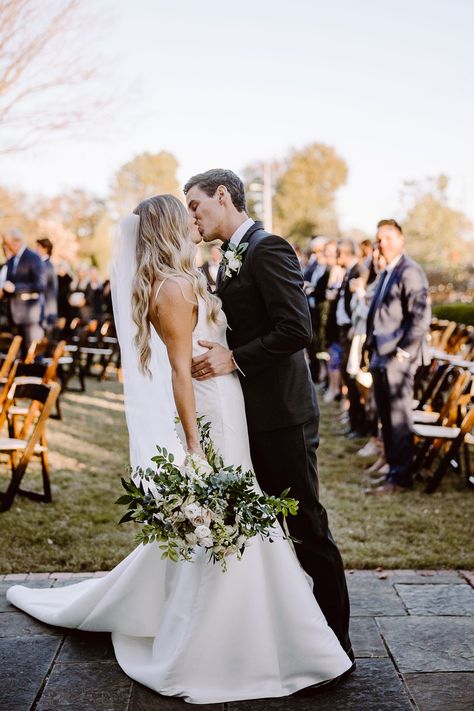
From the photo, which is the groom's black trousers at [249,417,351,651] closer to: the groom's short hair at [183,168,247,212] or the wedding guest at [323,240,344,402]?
the groom's short hair at [183,168,247,212]

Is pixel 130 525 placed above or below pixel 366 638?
below

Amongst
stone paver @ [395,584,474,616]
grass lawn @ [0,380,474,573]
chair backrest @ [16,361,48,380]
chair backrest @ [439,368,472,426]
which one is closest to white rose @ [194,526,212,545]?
stone paver @ [395,584,474,616]

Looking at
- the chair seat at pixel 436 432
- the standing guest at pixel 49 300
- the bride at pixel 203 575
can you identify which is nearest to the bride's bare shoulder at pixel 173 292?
the bride at pixel 203 575

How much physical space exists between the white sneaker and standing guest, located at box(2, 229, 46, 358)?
507cm

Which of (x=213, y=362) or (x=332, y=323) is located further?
(x=332, y=323)

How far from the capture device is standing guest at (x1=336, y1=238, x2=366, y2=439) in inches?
356

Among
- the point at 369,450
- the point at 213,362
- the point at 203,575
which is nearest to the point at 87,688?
the point at 203,575

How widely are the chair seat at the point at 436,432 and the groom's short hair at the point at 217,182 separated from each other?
12.5 feet

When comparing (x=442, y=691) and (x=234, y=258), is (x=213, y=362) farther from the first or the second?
(x=442, y=691)

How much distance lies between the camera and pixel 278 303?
3088 millimetres

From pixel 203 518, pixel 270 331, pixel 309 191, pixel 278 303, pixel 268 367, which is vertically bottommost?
pixel 203 518

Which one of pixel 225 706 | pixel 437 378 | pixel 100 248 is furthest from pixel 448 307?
pixel 100 248

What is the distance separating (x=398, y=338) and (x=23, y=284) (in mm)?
5932

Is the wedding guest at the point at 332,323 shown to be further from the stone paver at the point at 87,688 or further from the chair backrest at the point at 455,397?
the stone paver at the point at 87,688
